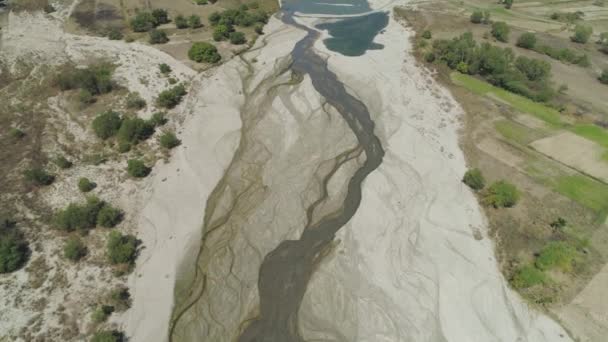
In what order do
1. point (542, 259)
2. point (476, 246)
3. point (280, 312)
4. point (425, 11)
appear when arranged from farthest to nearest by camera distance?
point (425, 11) → point (476, 246) → point (542, 259) → point (280, 312)

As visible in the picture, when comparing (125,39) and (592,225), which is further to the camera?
(125,39)

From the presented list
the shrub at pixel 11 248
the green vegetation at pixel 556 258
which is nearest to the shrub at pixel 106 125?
the shrub at pixel 11 248

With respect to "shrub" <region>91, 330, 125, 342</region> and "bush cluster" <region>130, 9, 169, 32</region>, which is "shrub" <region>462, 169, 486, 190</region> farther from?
"bush cluster" <region>130, 9, 169, 32</region>

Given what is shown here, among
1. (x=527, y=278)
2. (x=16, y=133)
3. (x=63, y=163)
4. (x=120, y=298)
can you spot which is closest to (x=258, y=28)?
(x=16, y=133)

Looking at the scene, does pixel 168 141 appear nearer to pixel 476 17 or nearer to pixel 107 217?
pixel 107 217

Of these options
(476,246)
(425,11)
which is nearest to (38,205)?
(476,246)

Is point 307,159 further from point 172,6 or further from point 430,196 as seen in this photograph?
point 172,6

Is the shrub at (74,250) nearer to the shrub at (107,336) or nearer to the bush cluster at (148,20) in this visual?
the shrub at (107,336)
